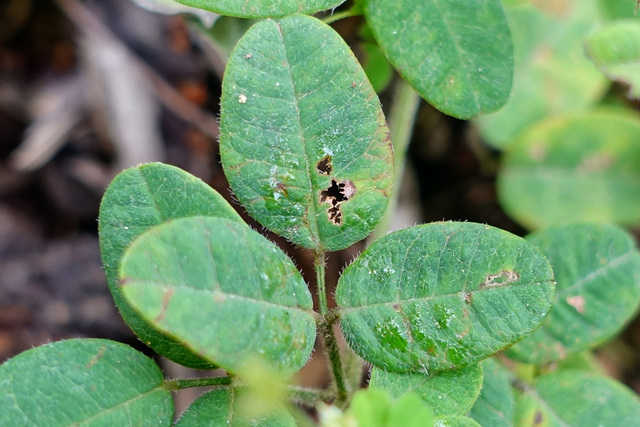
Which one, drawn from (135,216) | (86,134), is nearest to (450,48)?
(135,216)

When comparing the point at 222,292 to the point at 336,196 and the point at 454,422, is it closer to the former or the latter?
the point at 336,196

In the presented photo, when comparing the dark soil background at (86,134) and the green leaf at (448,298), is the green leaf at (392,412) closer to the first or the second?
the green leaf at (448,298)

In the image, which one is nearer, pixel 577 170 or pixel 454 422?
pixel 454 422

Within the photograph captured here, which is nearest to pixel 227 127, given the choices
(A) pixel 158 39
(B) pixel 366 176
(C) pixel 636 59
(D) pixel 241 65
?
(D) pixel 241 65

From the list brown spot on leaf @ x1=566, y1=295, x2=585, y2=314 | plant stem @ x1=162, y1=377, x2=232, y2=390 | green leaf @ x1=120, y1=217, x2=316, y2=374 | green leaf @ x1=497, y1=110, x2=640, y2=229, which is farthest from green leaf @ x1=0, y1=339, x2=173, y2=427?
green leaf @ x1=497, y1=110, x2=640, y2=229

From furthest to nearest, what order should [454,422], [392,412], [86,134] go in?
1. [86,134]
2. [454,422]
3. [392,412]

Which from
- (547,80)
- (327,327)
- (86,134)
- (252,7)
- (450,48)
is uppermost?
(252,7)

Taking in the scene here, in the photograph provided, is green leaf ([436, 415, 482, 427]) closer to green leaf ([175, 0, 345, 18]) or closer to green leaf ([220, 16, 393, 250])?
green leaf ([220, 16, 393, 250])
